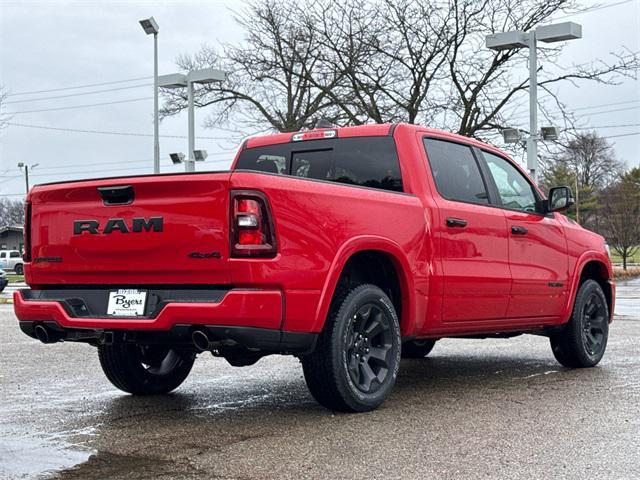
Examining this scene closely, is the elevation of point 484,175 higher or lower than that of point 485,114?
lower

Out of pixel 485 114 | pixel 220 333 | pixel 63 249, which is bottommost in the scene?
pixel 220 333

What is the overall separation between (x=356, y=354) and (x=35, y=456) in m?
2.00

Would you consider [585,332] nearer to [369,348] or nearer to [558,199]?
[558,199]

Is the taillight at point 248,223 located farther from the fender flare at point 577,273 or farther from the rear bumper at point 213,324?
the fender flare at point 577,273

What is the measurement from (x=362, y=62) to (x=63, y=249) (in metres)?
22.8

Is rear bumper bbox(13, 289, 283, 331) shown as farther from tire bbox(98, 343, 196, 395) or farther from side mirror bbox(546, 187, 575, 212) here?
side mirror bbox(546, 187, 575, 212)

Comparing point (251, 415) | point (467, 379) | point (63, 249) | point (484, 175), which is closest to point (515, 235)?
point (484, 175)

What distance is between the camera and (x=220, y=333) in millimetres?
5055

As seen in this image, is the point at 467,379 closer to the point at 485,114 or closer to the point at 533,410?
the point at 533,410

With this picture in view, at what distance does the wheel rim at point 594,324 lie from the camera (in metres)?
8.21

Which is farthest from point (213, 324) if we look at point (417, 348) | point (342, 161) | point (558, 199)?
A: point (417, 348)

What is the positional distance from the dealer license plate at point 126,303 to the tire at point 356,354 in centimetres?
101

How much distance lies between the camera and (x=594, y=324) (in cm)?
841

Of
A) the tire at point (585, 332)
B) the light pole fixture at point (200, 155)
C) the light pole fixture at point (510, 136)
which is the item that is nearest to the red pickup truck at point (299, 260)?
the tire at point (585, 332)
